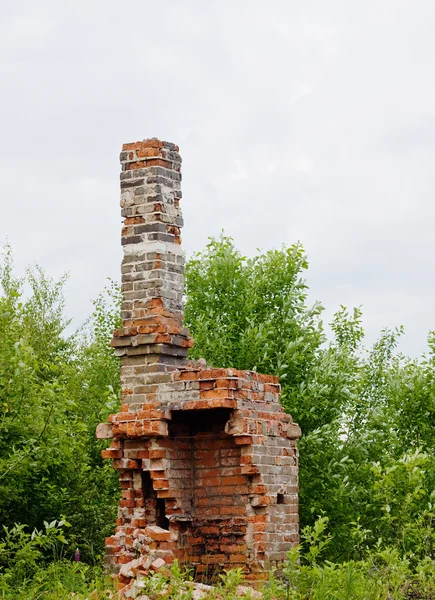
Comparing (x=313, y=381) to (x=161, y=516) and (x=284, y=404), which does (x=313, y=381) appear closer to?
(x=284, y=404)

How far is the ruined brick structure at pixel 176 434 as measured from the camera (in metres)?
10.8

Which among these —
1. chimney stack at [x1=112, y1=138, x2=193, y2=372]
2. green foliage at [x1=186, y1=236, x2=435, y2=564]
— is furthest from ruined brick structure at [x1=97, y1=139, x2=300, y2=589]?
green foliage at [x1=186, y1=236, x2=435, y2=564]

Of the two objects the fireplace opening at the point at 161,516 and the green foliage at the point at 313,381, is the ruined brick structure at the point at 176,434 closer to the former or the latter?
the fireplace opening at the point at 161,516

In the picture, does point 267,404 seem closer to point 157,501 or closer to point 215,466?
point 215,466

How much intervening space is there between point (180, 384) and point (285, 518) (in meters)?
1.89

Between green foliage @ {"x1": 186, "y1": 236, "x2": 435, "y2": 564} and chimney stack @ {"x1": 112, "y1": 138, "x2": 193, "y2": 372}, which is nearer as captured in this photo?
chimney stack @ {"x1": 112, "y1": 138, "x2": 193, "y2": 372}

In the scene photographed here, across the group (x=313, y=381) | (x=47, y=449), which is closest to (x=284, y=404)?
(x=313, y=381)

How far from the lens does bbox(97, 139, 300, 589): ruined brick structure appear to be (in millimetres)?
10797

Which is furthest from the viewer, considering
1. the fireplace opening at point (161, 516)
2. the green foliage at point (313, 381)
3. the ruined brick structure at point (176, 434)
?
the green foliage at point (313, 381)

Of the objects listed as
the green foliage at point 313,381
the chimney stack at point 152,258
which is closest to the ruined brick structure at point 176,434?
the chimney stack at point 152,258

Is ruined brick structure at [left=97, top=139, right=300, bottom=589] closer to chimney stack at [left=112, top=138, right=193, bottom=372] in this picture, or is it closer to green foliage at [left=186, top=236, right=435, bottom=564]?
chimney stack at [left=112, top=138, right=193, bottom=372]

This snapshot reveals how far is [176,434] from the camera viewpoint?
37.0 feet

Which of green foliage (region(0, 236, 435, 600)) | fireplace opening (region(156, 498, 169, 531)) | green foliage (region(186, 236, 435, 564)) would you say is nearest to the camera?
fireplace opening (region(156, 498, 169, 531))

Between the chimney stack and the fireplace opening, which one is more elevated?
the chimney stack
